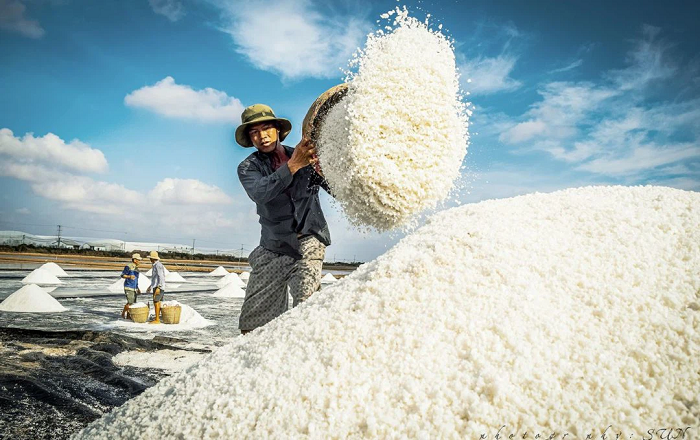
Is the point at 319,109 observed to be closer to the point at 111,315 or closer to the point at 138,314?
the point at 138,314

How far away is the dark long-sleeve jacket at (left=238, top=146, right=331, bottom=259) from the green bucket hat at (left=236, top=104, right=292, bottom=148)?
0.20 m

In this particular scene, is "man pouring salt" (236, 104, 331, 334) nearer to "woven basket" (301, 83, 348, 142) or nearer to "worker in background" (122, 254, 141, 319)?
"woven basket" (301, 83, 348, 142)

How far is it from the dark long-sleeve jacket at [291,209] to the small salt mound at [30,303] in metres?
4.44

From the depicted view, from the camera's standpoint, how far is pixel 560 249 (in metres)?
1.21

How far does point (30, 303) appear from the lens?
5.04 metres

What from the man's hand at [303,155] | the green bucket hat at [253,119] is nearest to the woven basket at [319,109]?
the man's hand at [303,155]

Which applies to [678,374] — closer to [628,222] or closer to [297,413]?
[628,222]

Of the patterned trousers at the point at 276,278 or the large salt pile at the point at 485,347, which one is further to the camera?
the patterned trousers at the point at 276,278

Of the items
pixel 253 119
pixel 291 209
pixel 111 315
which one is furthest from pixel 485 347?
pixel 111 315

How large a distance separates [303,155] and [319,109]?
0.21 metres

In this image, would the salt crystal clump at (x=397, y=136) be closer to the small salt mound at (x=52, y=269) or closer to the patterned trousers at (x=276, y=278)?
the patterned trousers at (x=276, y=278)

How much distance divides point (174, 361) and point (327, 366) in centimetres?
230

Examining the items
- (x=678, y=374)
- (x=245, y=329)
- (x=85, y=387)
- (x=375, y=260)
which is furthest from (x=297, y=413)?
(x=85, y=387)

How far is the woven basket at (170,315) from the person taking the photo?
15.8 feet
